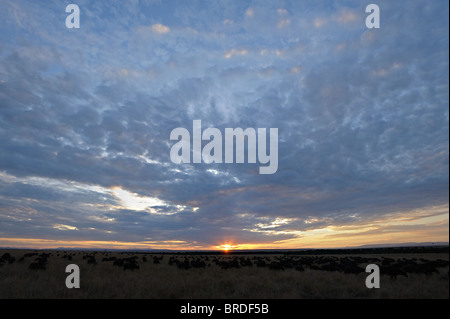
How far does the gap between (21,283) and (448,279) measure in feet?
68.9
